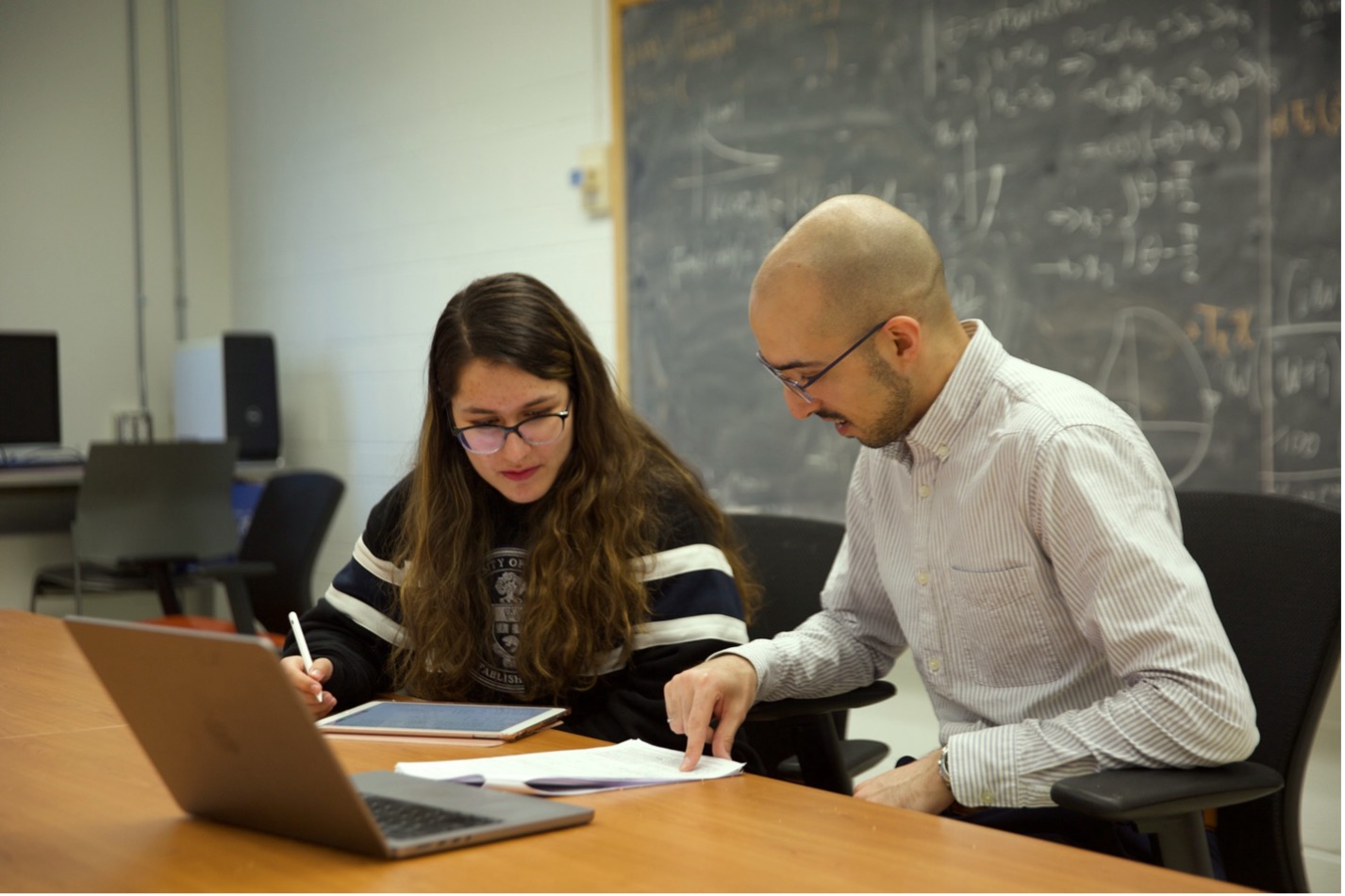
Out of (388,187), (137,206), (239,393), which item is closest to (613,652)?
(388,187)

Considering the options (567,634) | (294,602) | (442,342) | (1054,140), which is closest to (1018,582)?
(567,634)

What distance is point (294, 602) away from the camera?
377 centimetres

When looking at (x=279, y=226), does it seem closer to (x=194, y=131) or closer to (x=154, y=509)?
(x=194, y=131)

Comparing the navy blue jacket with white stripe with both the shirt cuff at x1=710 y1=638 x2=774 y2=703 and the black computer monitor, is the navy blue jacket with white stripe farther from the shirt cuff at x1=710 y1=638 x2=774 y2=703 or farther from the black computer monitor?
the black computer monitor

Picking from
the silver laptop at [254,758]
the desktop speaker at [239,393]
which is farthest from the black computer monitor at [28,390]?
the silver laptop at [254,758]

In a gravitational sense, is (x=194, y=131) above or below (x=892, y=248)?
above

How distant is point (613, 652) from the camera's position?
164 centimetres

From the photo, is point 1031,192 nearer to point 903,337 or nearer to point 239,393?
point 903,337

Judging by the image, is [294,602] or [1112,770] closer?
[1112,770]

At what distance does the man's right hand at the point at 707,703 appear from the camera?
131 cm

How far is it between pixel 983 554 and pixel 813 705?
328 millimetres

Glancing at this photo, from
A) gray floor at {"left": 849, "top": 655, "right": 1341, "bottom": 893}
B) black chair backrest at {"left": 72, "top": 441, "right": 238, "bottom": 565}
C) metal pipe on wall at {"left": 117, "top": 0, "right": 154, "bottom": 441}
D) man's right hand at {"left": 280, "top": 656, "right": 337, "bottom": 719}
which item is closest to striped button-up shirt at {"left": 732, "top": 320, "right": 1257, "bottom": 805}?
man's right hand at {"left": 280, "top": 656, "right": 337, "bottom": 719}

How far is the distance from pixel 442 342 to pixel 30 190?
13.6 feet

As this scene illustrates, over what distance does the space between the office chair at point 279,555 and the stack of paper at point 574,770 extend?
248 centimetres
